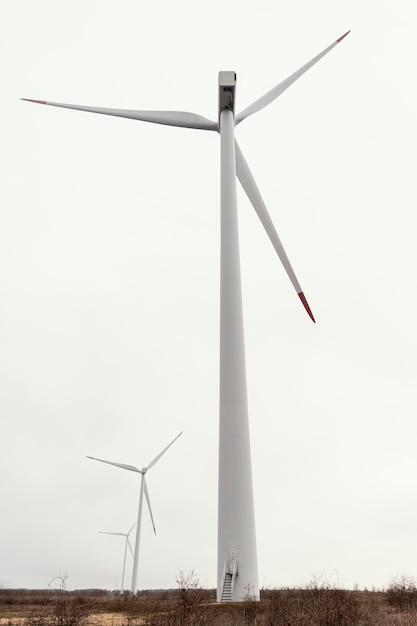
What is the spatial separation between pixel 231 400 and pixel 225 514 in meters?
5.12

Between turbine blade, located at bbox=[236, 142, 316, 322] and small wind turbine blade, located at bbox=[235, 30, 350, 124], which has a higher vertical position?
small wind turbine blade, located at bbox=[235, 30, 350, 124]

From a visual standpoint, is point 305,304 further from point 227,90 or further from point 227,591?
point 227,90

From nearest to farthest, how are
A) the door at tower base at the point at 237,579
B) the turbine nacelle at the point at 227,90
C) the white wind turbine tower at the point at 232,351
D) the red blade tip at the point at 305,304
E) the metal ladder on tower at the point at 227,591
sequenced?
the door at tower base at the point at 237,579
the metal ladder on tower at the point at 227,591
the white wind turbine tower at the point at 232,351
the red blade tip at the point at 305,304
the turbine nacelle at the point at 227,90

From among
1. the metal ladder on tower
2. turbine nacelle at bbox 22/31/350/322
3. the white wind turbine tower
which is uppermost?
turbine nacelle at bbox 22/31/350/322

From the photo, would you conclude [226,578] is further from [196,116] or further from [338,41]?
[338,41]

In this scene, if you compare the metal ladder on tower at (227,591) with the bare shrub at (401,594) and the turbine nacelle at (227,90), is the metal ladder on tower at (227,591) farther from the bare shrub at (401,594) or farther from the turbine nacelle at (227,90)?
the turbine nacelle at (227,90)

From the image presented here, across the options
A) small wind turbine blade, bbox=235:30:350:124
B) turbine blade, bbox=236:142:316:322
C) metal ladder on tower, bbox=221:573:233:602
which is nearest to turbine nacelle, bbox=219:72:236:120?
small wind turbine blade, bbox=235:30:350:124

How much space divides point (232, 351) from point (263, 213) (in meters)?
10.1

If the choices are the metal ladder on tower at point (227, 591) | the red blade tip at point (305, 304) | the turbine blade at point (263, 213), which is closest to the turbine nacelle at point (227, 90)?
the turbine blade at point (263, 213)

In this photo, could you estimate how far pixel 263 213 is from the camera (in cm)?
3319

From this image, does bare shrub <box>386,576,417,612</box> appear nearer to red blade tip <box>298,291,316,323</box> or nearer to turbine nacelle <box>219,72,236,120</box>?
red blade tip <box>298,291,316,323</box>

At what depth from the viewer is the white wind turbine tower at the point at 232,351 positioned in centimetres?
2362

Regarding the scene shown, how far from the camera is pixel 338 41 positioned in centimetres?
3453

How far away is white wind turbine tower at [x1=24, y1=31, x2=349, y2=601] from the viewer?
2362cm
